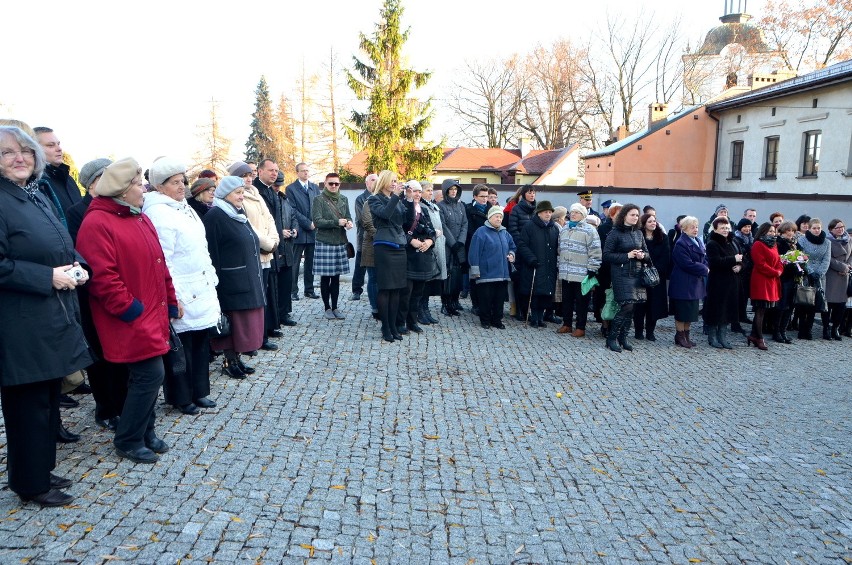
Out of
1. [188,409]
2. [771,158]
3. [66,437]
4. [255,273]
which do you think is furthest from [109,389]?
[771,158]

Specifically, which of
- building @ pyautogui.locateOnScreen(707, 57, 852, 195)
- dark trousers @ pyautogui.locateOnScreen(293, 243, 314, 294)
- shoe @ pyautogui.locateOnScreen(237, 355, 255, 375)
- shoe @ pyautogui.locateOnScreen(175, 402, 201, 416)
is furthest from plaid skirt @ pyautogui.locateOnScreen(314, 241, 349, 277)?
building @ pyautogui.locateOnScreen(707, 57, 852, 195)

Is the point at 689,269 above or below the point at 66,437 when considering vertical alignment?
above

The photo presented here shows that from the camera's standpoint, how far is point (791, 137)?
25.3 meters

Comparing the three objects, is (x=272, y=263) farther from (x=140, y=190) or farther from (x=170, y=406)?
(x=140, y=190)

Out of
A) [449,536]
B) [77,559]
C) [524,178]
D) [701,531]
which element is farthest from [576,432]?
[524,178]

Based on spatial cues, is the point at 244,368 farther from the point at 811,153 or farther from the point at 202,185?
the point at 811,153

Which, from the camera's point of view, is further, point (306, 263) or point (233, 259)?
point (306, 263)

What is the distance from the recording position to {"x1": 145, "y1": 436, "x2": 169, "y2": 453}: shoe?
477 centimetres

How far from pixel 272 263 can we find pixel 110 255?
3.85 meters

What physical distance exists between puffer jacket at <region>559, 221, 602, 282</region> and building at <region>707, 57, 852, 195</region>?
16674mm

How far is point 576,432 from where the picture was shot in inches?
229

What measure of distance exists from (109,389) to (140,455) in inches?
34.0

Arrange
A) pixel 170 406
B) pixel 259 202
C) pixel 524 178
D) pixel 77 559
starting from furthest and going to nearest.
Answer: pixel 524 178, pixel 259 202, pixel 170 406, pixel 77 559

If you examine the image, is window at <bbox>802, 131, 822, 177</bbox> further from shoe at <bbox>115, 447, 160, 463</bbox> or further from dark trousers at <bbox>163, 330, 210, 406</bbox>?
shoe at <bbox>115, 447, 160, 463</bbox>
